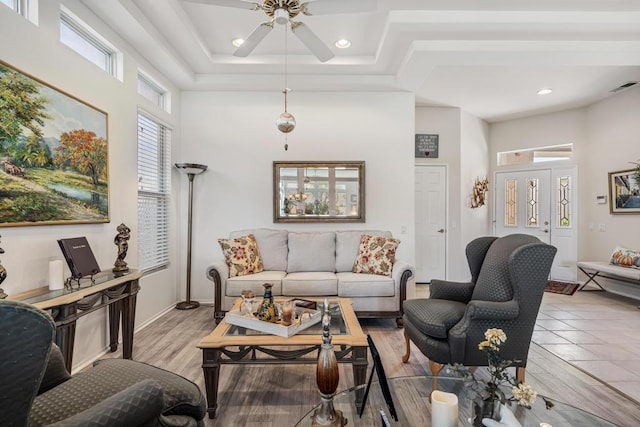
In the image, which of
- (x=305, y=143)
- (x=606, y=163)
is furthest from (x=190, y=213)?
(x=606, y=163)

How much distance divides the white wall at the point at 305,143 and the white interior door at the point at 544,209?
8.94 ft

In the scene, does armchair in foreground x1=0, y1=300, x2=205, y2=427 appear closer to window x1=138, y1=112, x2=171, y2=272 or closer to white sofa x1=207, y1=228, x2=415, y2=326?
white sofa x1=207, y1=228, x2=415, y2=326

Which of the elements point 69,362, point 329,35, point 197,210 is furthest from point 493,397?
point 197,210

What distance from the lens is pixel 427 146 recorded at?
566 centimetres

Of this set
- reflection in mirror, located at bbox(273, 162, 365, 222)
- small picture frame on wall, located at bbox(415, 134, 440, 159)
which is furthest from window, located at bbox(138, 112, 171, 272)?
small picture frame on wall, located at bbox(415, 134, 440, 159)

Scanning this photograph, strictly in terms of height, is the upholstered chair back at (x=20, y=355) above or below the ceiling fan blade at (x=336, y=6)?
below

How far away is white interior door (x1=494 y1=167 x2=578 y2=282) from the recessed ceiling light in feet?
13.6

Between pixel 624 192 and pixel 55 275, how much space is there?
272 inches

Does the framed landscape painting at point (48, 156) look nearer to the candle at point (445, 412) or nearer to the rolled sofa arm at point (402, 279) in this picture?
the candle at point (445, 412)

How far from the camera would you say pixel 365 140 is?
4.56 m

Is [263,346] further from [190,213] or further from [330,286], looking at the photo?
[190,213]

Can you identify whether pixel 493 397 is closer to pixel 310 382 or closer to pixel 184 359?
pixel 310 382

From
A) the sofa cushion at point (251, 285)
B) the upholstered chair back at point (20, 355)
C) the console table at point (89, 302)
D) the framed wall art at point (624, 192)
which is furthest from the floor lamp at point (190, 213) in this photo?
the framed wall art at point (624, 192)

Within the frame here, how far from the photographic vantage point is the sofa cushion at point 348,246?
13.4ft
